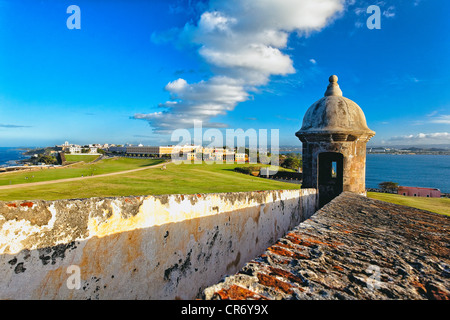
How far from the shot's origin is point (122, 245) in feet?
7.79

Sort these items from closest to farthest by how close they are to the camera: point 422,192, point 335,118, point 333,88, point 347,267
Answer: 1. point 347,267
2. point 335,118
3. point 333,88
4. point 422,192

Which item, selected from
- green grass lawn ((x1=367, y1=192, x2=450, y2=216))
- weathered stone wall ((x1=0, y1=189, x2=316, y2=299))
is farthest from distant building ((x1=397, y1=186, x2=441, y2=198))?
weathered stone wall ((x1=0, y1=189, x2=316, y2=299))

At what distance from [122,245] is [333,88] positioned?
8341 mm

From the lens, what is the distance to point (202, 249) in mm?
3234

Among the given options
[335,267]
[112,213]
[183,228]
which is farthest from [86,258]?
[335,267]

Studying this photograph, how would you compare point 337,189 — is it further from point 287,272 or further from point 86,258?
point 86,258

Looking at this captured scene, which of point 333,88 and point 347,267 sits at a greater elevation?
point 333,88

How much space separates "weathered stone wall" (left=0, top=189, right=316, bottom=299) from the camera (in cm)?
176

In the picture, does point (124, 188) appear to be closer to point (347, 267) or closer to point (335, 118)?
point (335, 118)

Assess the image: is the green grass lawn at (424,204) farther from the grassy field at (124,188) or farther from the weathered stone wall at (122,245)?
the weathered stone wall at (122,245)

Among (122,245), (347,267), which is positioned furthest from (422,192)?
(122,245)

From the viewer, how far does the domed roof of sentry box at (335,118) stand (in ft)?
24.2
